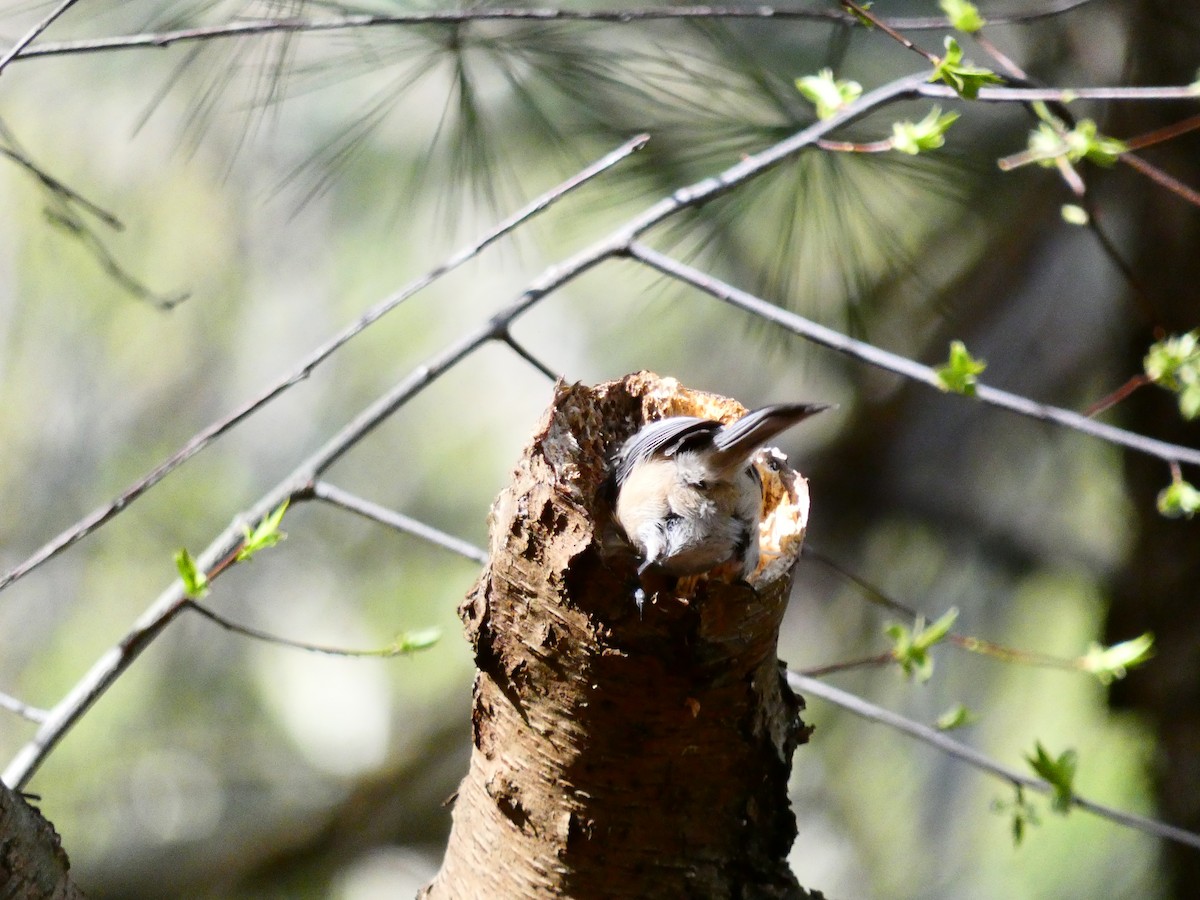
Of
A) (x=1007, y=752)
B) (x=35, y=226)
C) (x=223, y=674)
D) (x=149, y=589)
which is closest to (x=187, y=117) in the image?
(x=35, y=226)

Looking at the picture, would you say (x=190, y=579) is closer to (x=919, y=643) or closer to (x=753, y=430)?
(x=753, y=430)

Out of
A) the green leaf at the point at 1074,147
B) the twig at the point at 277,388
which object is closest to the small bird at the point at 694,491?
the twig at the point at 277,388

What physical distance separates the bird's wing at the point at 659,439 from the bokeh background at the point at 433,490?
0.87m

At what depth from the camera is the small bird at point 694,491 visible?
0.59 m

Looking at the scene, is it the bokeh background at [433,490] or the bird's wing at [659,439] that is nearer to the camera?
the bird's wing at [659,439]

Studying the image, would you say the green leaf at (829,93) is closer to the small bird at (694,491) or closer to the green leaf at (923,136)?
the green leaf at (923,136)

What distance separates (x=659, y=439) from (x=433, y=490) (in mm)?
1199

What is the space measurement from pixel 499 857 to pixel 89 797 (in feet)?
4.86

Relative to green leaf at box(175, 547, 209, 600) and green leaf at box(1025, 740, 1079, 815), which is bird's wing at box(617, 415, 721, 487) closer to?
green leaf at box(175, 547, 209, 600)

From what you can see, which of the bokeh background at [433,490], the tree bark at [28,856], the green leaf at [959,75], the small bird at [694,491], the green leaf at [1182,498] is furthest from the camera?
Result: the bokeh background at [433,490]

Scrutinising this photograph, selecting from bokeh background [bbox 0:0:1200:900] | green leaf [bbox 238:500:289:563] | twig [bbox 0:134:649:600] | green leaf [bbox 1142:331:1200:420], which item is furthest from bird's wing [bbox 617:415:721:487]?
bokeh background [bbox 0:0:1200:900]

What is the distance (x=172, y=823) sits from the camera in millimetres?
1788

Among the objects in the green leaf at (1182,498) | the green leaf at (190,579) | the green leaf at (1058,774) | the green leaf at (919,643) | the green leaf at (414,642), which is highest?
the green leaf at (1182,498)

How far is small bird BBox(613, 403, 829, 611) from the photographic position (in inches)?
23.2
